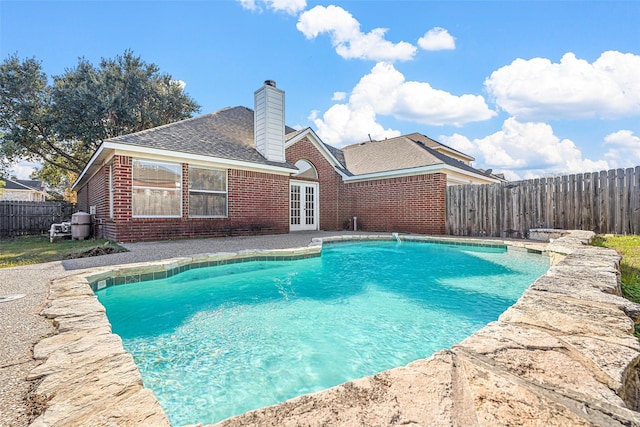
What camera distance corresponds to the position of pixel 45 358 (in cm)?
178

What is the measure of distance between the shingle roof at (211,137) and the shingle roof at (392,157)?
440 cm

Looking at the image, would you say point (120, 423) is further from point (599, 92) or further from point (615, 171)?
point (599, 92)

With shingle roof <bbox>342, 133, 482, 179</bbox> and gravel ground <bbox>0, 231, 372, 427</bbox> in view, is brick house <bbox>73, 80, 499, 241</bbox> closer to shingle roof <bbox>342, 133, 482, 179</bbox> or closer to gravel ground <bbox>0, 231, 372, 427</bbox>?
shingle roof <bbox>342, 133, 482, 179</bbox>

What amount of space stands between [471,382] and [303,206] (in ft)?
39.3

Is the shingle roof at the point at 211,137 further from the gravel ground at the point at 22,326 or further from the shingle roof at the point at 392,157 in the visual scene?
the shingle roof at the point at 392,157

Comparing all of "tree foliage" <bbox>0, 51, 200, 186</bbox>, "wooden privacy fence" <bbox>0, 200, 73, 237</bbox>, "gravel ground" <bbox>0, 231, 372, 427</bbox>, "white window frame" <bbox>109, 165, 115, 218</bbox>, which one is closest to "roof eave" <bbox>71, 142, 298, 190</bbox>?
"white window frame" <bbox>109, 165, 115, 218</bbox>

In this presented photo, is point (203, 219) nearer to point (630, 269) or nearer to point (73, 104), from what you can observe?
point (630, 269)

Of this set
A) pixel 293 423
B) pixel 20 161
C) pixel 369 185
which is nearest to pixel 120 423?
pixel 293 423

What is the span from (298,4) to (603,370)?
38.0 feet

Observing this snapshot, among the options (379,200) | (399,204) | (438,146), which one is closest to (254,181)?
(379,200)

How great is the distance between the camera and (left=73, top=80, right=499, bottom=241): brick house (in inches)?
323

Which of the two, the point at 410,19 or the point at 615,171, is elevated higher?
the point at 410,19

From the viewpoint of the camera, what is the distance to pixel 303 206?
13.0m

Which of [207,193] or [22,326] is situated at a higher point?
[207,193]
